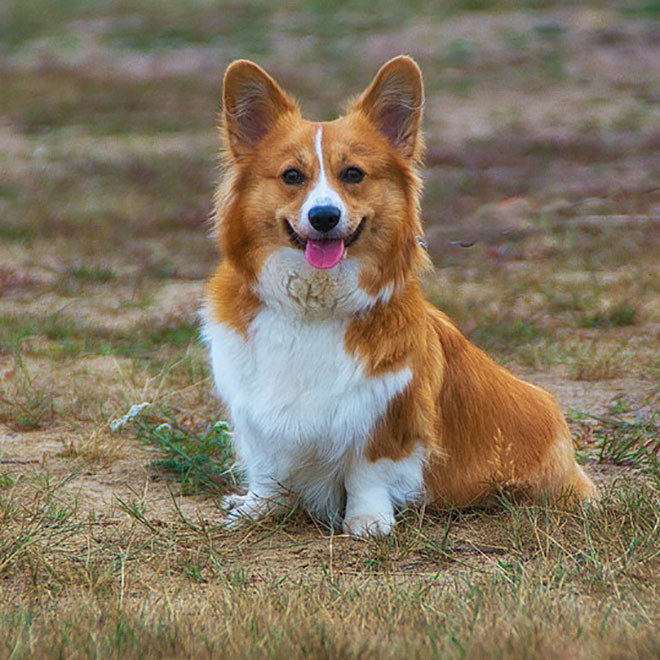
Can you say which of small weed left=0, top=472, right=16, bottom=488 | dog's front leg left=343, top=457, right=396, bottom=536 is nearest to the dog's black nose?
dog's front leg left=343, top=457, right=396, bottom=536

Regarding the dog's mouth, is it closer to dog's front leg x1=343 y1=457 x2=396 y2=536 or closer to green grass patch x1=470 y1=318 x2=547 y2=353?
dog's front leg x1=343 y1=457 x2=396 y2=536

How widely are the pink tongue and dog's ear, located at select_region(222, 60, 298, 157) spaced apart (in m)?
0.57

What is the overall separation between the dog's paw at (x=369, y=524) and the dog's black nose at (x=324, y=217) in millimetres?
1128

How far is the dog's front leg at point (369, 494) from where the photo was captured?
4340 millimetres

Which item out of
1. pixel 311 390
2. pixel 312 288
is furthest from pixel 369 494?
pixel 312 288

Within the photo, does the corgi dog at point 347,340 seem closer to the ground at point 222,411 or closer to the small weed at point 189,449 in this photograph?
the ground at point 222,411

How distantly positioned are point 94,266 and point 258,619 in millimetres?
6686

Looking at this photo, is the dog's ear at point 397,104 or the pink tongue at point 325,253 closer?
the pink tongue at point 325,253

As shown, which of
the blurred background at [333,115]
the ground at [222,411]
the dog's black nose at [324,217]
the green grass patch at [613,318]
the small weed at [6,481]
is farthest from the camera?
the blurred background at [333,115]

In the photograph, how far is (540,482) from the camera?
457cm

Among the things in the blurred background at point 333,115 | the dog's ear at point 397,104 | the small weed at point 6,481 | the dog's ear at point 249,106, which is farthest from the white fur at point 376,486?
the blurred background at point 333,115

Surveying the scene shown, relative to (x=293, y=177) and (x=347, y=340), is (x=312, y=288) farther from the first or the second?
(x=293, y=177)

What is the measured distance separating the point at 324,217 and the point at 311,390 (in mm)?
662

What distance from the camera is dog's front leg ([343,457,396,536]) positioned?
434 centimetres
